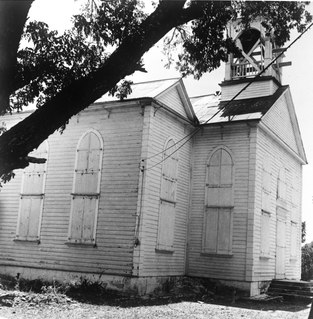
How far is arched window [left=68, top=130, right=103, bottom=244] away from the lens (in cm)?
1529

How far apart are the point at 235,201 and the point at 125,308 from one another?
6.53 metres

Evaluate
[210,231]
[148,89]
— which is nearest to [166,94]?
[148,89]

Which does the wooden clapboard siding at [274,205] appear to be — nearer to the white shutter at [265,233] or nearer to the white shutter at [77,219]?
the white shutter at [265,233]

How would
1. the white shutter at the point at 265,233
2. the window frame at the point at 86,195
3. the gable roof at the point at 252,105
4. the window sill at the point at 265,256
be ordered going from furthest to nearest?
1. the gable roof at the point at 252,105
2. the white shutter at the point at 265,233
3. the window sill at the point at 265,256
4. the window frame at the point at 86,195

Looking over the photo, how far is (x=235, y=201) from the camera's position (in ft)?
55.2

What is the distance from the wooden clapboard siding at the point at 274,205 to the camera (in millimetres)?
16812

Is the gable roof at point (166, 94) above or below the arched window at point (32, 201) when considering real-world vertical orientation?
above

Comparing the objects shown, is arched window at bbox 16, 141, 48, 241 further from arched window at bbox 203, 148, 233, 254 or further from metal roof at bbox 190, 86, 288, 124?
metal roof at bbox 190, 86, 288, 124

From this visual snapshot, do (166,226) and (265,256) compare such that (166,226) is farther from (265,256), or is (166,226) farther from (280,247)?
(280,247)

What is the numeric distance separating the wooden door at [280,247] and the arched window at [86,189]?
27.8 ft

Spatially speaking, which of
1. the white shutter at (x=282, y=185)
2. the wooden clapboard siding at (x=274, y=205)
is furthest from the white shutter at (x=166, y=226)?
the white shutter at (x=282, y=185)

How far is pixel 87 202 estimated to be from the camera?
15.5 m

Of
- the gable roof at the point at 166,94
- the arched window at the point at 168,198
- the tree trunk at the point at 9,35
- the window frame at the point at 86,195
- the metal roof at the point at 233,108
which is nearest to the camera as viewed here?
the tree trunk at the point at 9,35

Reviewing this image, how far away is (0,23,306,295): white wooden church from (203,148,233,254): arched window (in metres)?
0.04
